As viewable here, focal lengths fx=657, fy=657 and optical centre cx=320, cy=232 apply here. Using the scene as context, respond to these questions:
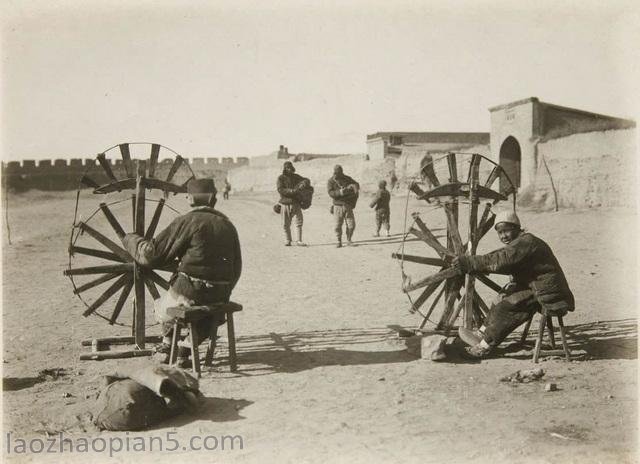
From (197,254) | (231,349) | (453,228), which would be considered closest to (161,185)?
(197,254)

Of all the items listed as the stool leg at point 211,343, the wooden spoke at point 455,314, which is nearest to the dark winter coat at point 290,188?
the wooden spoke at point 455,314

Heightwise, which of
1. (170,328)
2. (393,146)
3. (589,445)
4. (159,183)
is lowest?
(589,445)

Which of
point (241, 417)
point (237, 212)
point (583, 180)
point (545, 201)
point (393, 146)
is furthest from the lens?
point (393, 146)

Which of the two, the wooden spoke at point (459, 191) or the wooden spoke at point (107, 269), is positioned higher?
the wooden spoke at point (459, 191)

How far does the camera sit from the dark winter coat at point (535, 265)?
21.9 ft

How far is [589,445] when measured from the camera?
4.79 metres

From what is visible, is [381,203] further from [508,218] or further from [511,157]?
[511,157]

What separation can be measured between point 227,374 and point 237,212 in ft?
81.8

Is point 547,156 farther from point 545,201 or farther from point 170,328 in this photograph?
point 170,328

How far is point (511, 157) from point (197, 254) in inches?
945

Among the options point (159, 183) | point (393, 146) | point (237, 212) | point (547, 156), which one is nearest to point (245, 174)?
point (393, 146)

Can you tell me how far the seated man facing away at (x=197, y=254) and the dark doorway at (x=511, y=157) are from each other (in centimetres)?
2283

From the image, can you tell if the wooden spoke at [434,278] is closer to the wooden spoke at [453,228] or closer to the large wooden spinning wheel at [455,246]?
the large wooden spinning wheel at [455,246]

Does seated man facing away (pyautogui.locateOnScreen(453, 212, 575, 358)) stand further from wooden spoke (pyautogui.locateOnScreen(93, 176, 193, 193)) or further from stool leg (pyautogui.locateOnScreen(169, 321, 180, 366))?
wooden spoke (pyautogui.locateOnScreen(93, 176, 193, 193))
